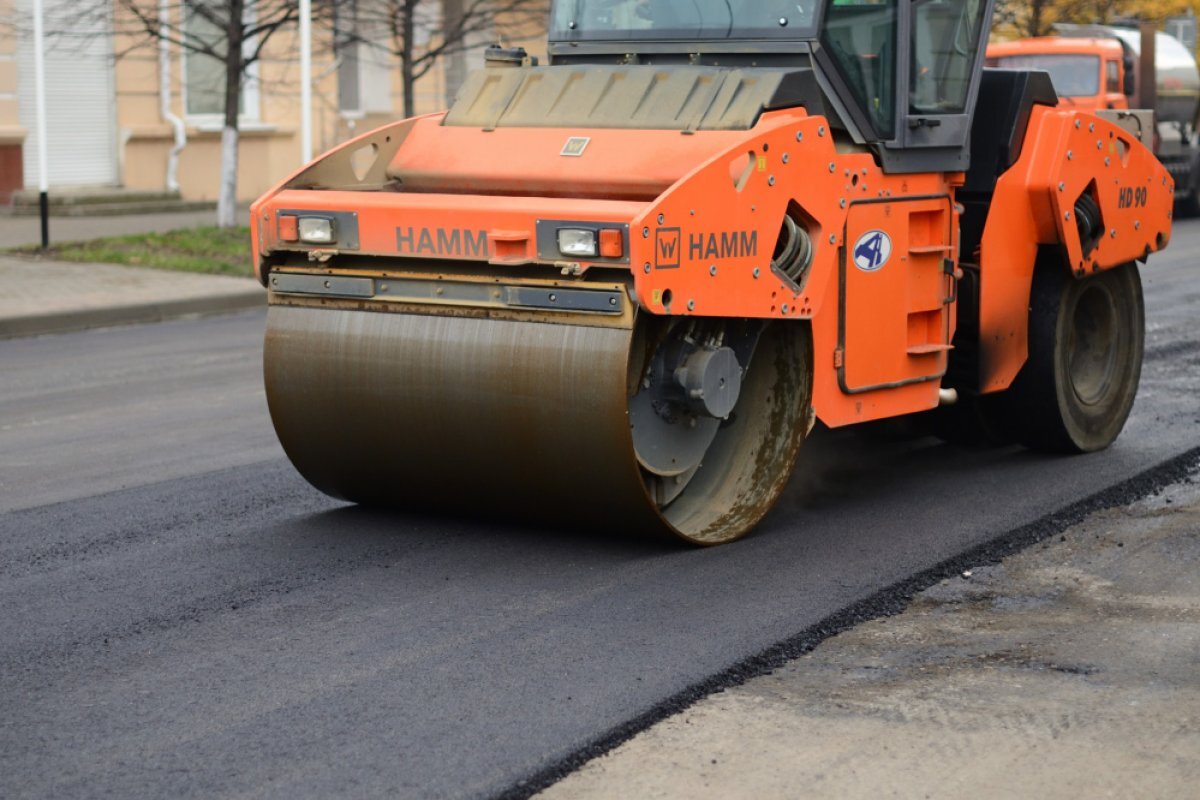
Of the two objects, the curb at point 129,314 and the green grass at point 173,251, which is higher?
the green grass at point 173,251

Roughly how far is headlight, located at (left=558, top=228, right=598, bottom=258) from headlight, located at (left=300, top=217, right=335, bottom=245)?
3.09 ft

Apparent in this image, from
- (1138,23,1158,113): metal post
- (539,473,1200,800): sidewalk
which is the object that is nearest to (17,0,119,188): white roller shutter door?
(1138,23,1158,113): metal post

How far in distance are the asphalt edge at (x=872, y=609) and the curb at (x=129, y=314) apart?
851 cm

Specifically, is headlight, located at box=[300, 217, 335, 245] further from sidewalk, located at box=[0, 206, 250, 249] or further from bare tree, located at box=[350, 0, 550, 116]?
bare tree, located at box=[350, 0, 550, 116]

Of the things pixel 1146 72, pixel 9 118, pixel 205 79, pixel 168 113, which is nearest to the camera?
pixel 9 118

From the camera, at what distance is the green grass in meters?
17.3

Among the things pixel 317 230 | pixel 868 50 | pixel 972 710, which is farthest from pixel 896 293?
pixel 972 710

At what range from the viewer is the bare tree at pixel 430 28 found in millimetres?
22359

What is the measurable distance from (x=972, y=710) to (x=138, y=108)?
20.2 metres

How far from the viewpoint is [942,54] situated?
25.3ft

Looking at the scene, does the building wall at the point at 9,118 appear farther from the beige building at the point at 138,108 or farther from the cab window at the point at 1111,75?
the cab window at the point at 1111,75

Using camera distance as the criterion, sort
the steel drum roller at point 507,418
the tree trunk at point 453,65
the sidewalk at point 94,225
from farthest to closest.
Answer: the tree trunk at point 453,65, the sidewalk at point 94,225, the steel drum roller at point 507,418

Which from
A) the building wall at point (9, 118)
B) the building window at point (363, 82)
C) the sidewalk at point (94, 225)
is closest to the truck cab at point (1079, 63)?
the sidewalk at point (94, 225)

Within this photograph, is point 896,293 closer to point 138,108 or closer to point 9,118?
point 9,118
